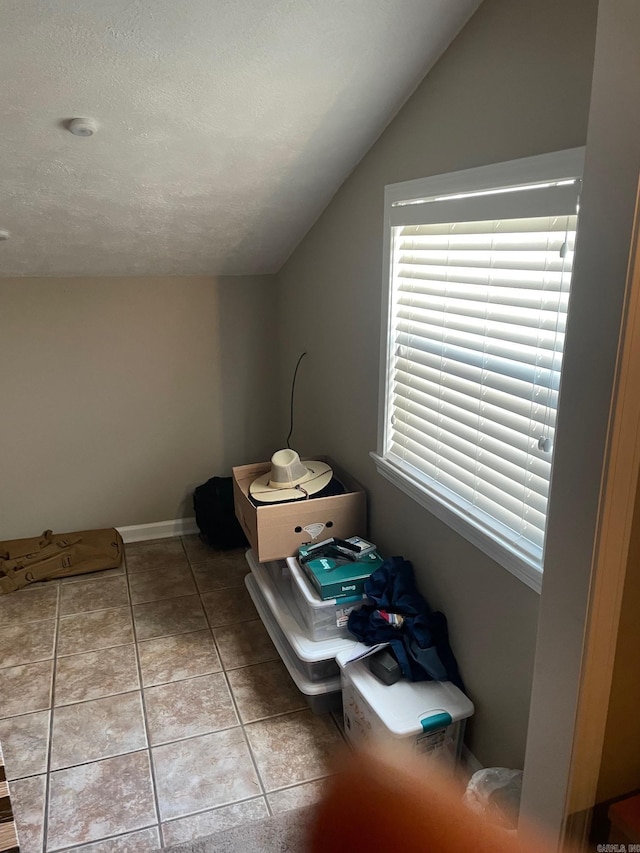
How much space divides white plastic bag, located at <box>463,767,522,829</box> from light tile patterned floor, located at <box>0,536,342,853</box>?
0.50 m

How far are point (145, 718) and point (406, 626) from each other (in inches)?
38.6

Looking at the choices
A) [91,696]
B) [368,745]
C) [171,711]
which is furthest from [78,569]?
[368,745]

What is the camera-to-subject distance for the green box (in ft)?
7.31

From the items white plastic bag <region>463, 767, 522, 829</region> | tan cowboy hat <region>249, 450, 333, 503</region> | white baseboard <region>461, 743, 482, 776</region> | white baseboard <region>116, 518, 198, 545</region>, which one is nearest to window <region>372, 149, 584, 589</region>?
tan cowboy hat <region>249, 450, 333, 503</region>

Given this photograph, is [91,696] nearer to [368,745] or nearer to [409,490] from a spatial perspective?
[368,745]

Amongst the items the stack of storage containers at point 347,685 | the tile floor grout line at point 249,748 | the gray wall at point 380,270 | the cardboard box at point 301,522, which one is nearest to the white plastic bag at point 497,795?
the gray wall at point 380,270

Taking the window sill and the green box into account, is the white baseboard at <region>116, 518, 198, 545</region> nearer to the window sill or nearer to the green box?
the green box

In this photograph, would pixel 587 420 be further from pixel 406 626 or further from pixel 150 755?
pixel 150 755

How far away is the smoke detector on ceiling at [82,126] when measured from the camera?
1874 millimetres

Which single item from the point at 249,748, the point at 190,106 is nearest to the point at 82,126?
the point at 190,106

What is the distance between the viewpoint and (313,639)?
2.23 meters

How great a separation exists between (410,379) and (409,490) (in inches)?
14.8

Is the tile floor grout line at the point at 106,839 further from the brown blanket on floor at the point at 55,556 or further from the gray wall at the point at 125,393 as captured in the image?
the gray wall at the point at 125,393

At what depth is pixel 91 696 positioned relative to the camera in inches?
93.4
